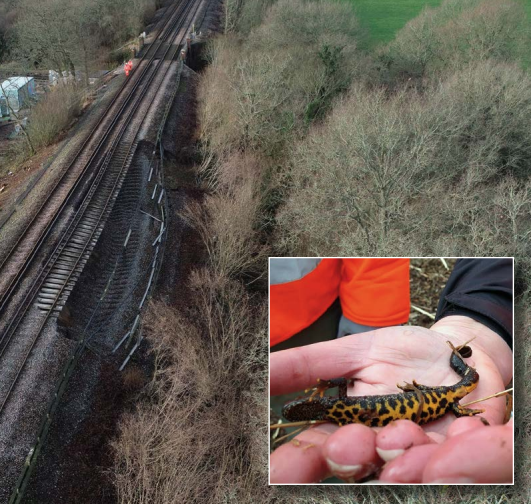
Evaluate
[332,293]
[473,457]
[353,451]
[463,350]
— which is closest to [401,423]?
[353,451]

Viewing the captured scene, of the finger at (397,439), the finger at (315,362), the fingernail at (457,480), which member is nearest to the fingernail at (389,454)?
the finger at (397,439)

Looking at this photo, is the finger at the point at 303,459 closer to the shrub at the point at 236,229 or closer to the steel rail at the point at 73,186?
the shrub at the point at 236,229

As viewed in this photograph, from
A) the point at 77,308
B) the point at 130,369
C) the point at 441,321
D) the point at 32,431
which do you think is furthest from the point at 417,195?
the point at 32,431

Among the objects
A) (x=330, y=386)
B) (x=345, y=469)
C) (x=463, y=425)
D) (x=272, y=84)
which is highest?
(x=272, y=84)

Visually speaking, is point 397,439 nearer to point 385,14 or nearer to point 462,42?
point 462,42

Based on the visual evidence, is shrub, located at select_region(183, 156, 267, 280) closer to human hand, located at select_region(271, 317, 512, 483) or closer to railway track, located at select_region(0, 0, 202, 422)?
railway track, located at select_region(0, 0, 202, 422)
